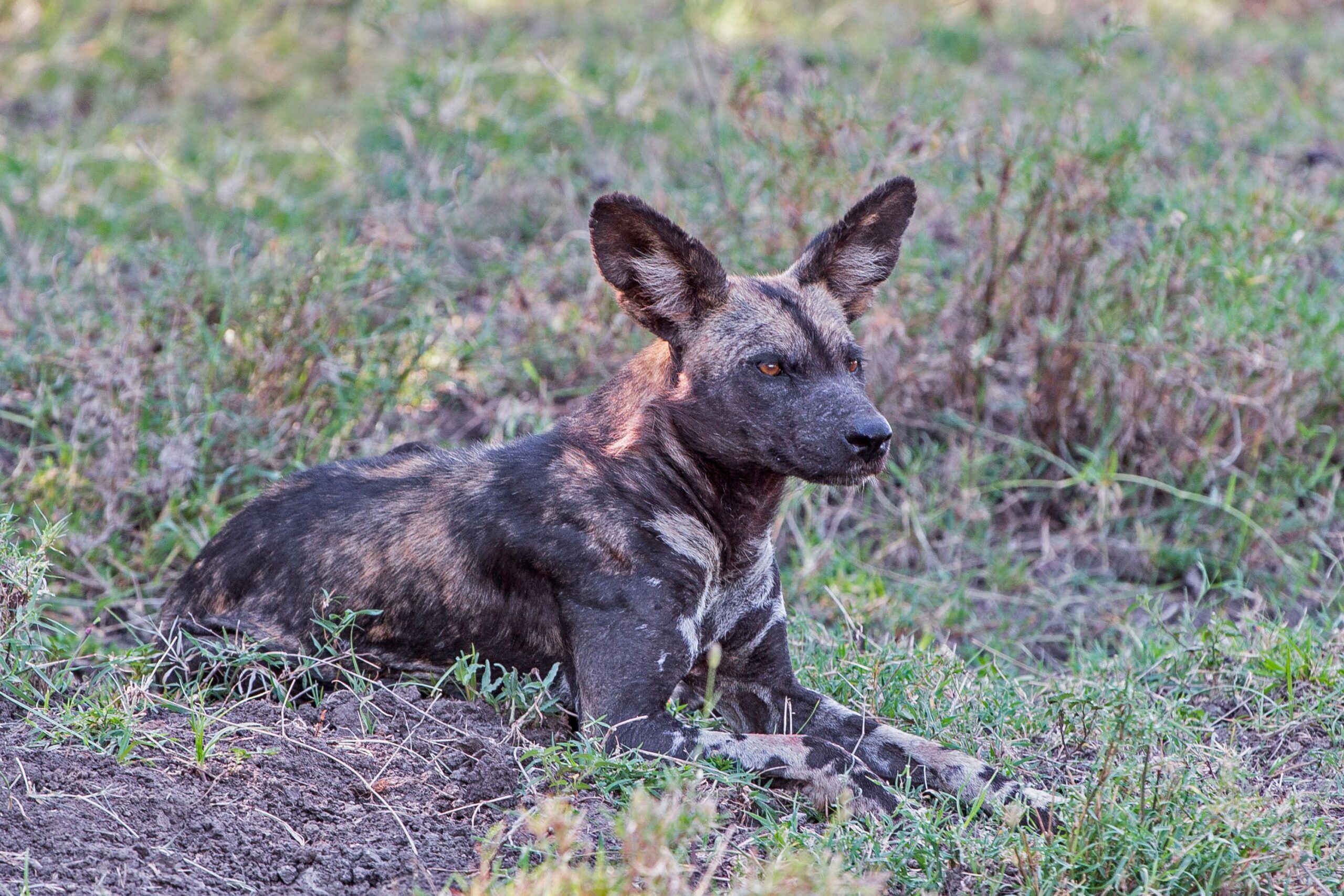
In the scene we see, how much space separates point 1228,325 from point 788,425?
2.78 m

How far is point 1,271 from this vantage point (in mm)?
6688

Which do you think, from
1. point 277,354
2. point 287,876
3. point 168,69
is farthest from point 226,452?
point 168,69

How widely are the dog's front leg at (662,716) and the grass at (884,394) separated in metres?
0.12

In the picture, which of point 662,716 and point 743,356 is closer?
point 662,716

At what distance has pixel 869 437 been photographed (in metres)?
3.84

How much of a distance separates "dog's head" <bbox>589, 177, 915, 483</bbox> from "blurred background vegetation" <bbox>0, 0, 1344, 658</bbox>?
1.20 meters

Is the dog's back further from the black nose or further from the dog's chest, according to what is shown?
the black nose

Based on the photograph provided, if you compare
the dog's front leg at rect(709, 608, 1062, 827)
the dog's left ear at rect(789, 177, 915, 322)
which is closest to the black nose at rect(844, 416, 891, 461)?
the dog's front leg at rect(709, 608, 1062, 827)

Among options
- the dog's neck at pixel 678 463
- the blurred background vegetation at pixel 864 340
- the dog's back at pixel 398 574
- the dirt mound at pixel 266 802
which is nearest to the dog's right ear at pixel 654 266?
the dog's neck at pixel 678 463

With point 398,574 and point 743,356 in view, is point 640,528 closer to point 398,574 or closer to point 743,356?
point 743,356

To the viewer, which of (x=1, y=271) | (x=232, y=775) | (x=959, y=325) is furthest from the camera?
(x=1, y=271)

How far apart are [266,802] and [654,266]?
5.94 feet

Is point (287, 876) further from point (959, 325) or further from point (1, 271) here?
point (1, 271)

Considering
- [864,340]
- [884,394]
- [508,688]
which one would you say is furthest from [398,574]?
[884,394]
